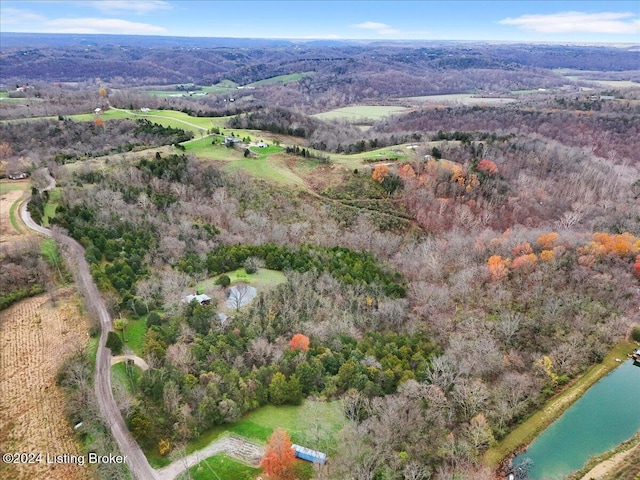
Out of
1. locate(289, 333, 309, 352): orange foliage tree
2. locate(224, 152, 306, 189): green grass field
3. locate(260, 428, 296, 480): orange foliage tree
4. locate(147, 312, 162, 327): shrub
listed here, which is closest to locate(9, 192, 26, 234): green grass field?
locate(147, 312, 162, 327): shrub

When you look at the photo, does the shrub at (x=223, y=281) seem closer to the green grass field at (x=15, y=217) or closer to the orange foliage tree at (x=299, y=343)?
the orange foliage tree at (x=299, y=343)

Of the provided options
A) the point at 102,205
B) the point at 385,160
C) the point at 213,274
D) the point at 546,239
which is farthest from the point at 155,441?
the point at 385,160

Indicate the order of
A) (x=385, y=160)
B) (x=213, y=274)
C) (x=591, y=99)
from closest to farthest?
(x=213, y=274), (x=385, y=160), (x=591, y=99)

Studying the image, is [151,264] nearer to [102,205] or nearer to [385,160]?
[102,205]

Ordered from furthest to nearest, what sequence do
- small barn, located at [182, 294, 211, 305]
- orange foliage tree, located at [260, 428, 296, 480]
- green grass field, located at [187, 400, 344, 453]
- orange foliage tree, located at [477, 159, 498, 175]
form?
orange foliage tree, located at [477, 159, 498, 175] < small barn, located at [182, 294, 211, 305] < green grass field, located at [187, 400, 344, 453] < orange foliage tree, located at [260, 428, 296, 480]

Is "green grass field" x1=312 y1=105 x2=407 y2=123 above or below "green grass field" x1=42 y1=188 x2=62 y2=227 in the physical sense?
above

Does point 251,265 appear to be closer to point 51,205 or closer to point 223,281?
point 223,281

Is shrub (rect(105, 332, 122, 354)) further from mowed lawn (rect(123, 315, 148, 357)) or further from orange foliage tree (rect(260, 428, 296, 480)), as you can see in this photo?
orange foliage tree (rect(260, 428, 296, 480))
